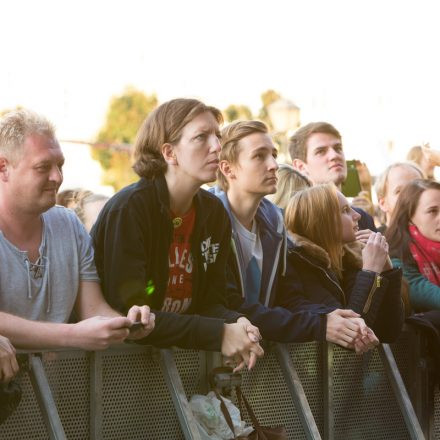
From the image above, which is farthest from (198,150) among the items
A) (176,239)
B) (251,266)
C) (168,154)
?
(251,266)

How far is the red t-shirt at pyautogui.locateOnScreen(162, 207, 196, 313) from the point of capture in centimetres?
529

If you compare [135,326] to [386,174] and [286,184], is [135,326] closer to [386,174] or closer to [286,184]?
[286,184]

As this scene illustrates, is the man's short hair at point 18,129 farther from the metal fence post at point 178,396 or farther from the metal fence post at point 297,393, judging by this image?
the metal fence post at point 297,393

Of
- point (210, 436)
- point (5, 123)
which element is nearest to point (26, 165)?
point (5, 123)

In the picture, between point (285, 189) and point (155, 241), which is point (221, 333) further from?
point (285, 189)

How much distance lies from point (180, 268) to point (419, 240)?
2375mm

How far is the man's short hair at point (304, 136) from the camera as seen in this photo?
7.85m

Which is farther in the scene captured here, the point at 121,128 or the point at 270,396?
the point at 121,128

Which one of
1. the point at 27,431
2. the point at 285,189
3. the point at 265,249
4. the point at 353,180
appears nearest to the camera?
the point at 27,431

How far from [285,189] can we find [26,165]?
2.71 metres

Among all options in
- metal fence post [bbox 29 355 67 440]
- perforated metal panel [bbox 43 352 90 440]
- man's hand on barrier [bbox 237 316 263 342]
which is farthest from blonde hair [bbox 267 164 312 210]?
metal fence post [bbox 29 355 67 440]

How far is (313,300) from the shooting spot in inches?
→ 238

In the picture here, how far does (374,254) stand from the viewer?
19.8 ft

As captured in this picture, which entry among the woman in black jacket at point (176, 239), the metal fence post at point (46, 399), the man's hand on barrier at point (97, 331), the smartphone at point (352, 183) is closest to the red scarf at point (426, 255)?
the smartphone at point (352, 183)
